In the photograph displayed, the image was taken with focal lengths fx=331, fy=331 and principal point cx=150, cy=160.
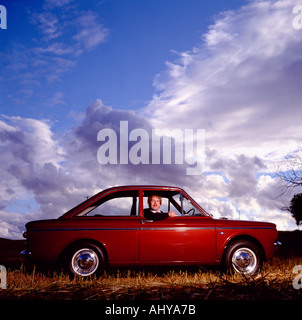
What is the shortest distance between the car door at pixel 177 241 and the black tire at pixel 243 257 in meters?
0.34

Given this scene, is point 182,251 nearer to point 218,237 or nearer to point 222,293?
point 218,237

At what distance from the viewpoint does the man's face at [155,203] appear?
6.74 metres

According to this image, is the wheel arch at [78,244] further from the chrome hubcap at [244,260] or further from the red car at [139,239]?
the chrome hubcap at [244,260]

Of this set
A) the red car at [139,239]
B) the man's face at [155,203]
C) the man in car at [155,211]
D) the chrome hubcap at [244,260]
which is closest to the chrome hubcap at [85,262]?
the red car at [139,239]

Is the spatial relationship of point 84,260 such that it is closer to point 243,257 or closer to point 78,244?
point 78,244

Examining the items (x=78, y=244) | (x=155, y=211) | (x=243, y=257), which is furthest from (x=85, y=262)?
(x=243, y=257)

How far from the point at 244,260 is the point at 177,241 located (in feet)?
4.72

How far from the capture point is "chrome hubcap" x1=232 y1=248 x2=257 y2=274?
652 centimetres

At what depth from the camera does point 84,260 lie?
6.11m

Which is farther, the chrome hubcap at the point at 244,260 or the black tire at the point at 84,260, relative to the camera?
the chrome hubcap at the point at 244,260

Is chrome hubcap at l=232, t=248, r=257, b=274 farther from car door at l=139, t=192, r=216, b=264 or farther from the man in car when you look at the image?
the man in car

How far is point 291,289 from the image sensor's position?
3.93 meters

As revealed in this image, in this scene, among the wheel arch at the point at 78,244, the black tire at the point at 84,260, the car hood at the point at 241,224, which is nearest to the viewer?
Result: the black tire at the point at 84,260
